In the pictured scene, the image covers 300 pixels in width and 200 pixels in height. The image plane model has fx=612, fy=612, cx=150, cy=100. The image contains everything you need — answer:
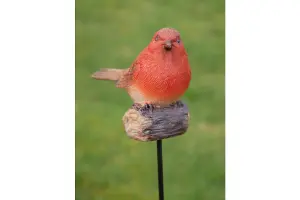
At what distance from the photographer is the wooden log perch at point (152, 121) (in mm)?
1902

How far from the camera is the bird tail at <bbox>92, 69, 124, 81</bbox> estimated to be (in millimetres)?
2000

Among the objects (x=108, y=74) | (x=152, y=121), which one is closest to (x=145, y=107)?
(x=152, y=121)

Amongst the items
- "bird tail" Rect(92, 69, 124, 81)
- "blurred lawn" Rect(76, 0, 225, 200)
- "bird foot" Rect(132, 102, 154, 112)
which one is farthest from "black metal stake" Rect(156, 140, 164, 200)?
"bird tail" Rect(92, 69, 124, 81)

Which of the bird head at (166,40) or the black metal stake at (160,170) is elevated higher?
the bird head at (166,40)

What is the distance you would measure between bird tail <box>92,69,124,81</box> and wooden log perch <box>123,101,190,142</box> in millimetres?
122

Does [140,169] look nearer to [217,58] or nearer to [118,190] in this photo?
[118,190]

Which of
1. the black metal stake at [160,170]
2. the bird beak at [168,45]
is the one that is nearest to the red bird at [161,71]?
the bird beak at [168,45]

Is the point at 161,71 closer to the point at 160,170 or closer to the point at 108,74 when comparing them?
the point at 108,74

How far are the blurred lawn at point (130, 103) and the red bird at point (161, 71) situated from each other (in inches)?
3.9

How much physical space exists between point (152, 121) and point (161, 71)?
6.2 inches

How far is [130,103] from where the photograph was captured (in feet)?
6.59

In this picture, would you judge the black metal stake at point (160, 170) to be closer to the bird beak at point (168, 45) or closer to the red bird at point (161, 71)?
the red bird at point (161, 71)

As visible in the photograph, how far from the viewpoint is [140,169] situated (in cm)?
208

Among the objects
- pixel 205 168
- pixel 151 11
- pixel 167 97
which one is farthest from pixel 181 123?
pixel 151 11
